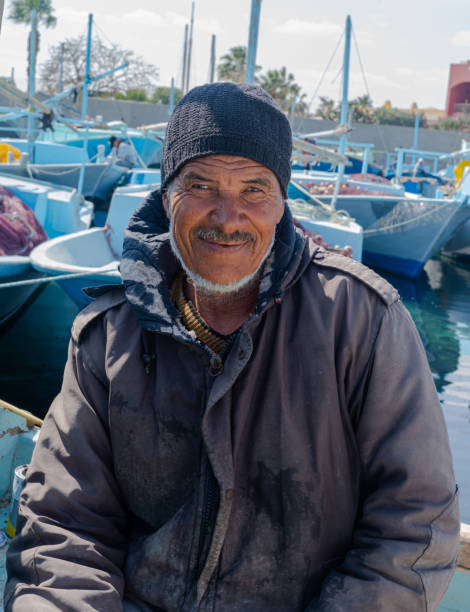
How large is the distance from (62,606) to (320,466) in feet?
2.33

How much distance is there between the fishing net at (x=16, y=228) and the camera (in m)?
6.77

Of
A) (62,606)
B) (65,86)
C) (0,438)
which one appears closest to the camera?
(62,606)

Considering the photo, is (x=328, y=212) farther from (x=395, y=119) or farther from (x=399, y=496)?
(x=395, y=119)

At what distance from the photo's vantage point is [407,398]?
152 cm

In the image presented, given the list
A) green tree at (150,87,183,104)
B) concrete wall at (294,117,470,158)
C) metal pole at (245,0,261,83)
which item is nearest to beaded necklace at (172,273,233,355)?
metal pole at (245,0,261,83)

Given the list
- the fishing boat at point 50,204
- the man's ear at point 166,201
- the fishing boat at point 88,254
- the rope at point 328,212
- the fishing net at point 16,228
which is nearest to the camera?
the man's ear at point 166,201

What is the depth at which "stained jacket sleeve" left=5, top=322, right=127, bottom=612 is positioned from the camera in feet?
5.07

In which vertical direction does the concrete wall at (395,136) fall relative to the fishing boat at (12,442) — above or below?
above

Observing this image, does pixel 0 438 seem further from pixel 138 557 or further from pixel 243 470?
pixel 243 470

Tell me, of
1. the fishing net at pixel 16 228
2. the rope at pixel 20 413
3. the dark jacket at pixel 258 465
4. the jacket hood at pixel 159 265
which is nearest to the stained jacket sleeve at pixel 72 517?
the dark jacket at pixel 258 465

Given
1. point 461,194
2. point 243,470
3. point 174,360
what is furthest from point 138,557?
point 461,194

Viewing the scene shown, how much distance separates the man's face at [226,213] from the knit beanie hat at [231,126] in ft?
0.11

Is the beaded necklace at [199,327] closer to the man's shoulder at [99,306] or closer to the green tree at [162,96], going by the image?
the man's shoulder at [99,306]

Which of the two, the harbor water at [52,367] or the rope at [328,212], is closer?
the harbor water at [52,367]
